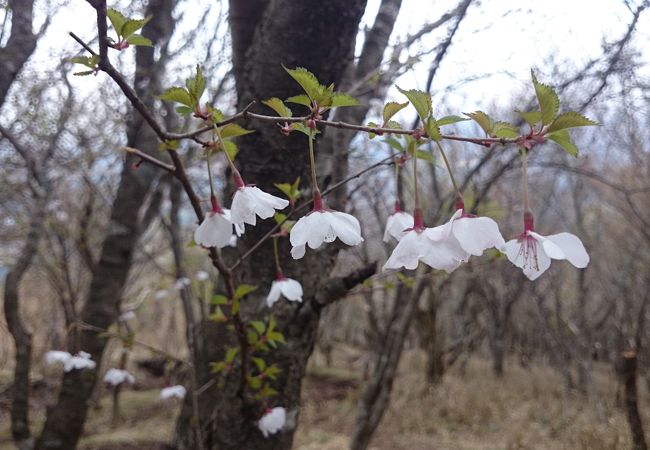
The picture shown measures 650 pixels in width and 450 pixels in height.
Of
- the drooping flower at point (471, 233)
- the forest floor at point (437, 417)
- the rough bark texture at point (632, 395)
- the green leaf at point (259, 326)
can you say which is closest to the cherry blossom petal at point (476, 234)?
the drooping flower at point (471, 233)

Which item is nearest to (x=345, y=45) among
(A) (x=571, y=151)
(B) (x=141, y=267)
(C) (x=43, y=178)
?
(A) (x=571, y=151)

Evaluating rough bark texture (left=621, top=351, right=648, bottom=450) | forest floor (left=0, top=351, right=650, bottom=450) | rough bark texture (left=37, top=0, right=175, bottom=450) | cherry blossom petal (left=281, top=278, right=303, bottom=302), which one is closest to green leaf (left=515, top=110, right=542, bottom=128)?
cherry blossom petal (left=281, top=278, right=303, bottom=302)

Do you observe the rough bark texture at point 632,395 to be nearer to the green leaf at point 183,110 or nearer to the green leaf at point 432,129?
the green leaf at point 432,129

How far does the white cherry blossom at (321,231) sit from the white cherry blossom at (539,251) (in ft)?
0.65

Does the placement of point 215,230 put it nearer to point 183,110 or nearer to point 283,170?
point 183,110

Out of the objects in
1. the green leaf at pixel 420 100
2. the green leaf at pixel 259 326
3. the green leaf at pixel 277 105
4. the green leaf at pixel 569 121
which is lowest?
Answer: the green leaf at pixel 259 326

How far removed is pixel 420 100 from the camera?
574 mm

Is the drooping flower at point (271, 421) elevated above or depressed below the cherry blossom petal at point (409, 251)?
below

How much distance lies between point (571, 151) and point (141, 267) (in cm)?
645

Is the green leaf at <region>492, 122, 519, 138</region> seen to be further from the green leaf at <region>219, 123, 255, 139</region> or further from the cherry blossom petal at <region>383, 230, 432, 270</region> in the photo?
the green leaf at <region>219, 123, 255, 139</region>

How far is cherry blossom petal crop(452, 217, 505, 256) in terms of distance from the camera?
1.93 ft

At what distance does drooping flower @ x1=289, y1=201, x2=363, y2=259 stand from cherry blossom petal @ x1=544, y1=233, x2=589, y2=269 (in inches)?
9.8

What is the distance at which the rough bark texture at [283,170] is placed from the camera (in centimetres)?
116

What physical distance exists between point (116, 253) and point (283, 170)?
165 cm
